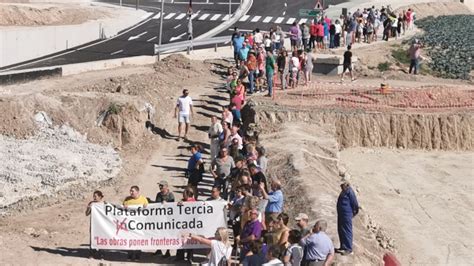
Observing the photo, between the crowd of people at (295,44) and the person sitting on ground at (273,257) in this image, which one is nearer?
the person sitting on ground at (273,257)

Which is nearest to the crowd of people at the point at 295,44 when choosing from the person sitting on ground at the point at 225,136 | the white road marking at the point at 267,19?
the person sitting on ground at the point at 225,136

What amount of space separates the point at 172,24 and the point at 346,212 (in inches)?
1421

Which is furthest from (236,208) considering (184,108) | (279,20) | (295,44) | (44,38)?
(279,20)

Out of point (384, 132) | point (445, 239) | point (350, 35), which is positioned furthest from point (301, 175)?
point (350, 35)

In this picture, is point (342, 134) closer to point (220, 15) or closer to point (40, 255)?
point (40, 255)

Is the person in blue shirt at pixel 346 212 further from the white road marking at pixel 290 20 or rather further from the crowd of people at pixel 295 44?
the white road marking at pixel 290 20

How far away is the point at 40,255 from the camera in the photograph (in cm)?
1770

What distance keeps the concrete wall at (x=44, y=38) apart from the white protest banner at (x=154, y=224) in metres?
22.3

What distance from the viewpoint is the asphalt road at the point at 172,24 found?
39906mm

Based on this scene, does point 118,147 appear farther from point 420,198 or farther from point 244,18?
point 244,18

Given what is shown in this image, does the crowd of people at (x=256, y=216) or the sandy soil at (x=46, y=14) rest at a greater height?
the sandy soil at (x=46, y=14)

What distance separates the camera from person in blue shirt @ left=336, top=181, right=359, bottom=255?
16.7 m

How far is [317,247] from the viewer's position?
47.8 feet

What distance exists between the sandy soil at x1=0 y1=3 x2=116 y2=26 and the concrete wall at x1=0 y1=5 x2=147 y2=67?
4.61ft
